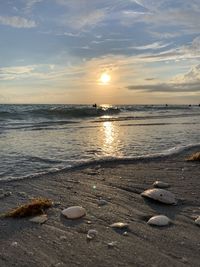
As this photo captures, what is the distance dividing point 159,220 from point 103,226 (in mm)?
726

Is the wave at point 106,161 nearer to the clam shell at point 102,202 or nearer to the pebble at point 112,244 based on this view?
the clam shell at point 102,202

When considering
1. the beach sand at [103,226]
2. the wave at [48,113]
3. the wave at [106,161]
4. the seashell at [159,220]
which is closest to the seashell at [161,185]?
the beach sand at [103,226]

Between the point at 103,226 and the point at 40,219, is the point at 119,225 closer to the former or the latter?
the point at 103,226

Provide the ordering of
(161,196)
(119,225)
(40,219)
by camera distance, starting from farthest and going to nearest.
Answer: (161,196), (40,219), (119,225)

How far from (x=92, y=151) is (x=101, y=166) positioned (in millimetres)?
2457

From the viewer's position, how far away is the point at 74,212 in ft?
16.7

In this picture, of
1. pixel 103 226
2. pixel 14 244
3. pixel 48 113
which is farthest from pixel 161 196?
pixel 48 113

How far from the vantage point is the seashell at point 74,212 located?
503 centimetres

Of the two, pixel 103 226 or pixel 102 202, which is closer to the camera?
pixel 103 226

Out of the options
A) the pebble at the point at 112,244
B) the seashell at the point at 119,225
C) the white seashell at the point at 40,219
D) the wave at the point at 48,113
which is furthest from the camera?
the wave at the point at 48,113

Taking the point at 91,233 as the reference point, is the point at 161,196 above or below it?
above

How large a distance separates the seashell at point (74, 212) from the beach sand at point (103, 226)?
7 cm

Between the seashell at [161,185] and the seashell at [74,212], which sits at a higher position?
the seashell at [74,212]

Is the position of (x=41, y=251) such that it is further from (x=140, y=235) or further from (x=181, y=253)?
(x=181, y=253)
